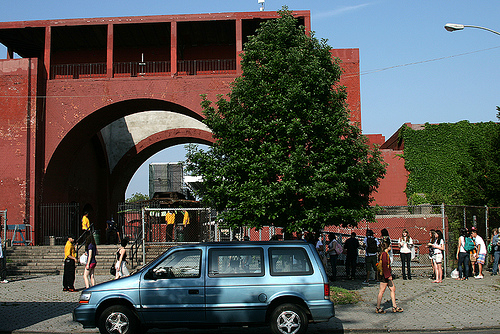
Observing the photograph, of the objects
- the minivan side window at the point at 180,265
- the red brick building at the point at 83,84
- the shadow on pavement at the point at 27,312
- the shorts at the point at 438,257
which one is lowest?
the shadow on pavement at the point at 27,312

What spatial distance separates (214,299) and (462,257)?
9.56 meters

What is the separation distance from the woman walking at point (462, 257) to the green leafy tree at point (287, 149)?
11.9 feet

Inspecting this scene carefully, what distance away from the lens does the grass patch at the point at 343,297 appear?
1124cm

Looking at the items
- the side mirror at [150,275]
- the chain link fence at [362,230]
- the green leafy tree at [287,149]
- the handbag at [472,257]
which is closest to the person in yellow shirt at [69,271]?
the chain link fence at [362,230]

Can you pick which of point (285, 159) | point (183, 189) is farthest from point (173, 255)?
point (183, 189)

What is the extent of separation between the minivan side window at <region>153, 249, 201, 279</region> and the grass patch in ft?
14.5

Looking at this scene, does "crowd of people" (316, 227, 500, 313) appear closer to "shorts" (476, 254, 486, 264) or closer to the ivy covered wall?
"shorts" (476, 254, 486, 264)

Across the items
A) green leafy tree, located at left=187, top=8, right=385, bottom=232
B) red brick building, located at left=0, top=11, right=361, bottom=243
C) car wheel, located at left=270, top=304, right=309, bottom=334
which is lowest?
car wheel, located at left=270, top=304, right=309, bottom=334

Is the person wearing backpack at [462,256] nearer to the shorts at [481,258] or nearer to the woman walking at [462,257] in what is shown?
the woman walking at [462,257]

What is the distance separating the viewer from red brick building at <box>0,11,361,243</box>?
2109 centimetres

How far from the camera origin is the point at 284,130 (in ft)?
38.9

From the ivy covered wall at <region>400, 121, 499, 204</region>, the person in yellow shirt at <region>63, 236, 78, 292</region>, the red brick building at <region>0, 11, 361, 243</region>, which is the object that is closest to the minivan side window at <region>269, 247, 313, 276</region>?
the person in yellow shirt at <region>63, 236, 78, 292</region>

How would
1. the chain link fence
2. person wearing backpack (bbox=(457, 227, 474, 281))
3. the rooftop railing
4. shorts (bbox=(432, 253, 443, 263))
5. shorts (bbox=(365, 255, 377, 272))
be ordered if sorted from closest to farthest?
1. shorts (bbox=(432, 253, 443, 263))
2. shorts (bbox=(365, 255, 377, 272))
3. person wearing backpack (bbox=(457, 227, 474, 281))
4. the chain link fence
5. the rooftop railing

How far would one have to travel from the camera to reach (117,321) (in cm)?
792
